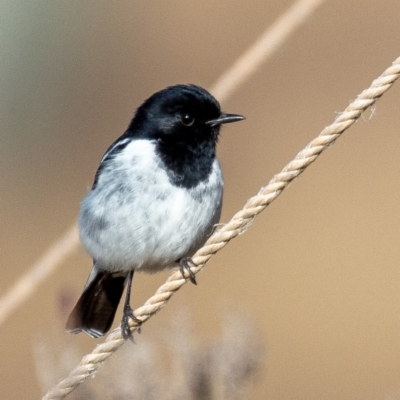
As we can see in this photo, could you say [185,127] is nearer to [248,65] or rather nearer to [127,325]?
[248,65]

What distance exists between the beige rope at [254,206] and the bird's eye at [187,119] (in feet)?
3.61

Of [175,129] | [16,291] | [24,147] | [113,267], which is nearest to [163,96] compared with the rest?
[175,129]

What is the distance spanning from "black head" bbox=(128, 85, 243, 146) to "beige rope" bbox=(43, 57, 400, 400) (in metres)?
1.07

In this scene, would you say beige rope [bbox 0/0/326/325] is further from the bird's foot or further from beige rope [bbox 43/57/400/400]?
beige rope [bbox 43/57/400/400]

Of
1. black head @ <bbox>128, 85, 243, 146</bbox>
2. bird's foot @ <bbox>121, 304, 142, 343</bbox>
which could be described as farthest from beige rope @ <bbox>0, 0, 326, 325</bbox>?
bird's foot @ <bbox>121, 304, 142, 343</bbox>

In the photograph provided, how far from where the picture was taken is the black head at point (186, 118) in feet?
13.5

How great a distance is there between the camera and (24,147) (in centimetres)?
1245

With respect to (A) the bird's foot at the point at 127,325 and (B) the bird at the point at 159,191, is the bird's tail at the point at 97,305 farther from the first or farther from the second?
(A) the bird's foot at the point at 127,325

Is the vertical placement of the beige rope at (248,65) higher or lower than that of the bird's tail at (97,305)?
higher

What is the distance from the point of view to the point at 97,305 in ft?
14.9

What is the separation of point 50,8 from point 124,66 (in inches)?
55.9

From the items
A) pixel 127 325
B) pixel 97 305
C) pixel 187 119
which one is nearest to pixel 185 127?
pixel 187 119

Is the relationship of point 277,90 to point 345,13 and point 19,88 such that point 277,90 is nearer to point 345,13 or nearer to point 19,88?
point 345,13

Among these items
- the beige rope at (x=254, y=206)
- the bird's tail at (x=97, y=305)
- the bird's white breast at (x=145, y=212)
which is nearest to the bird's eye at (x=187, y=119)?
the bird's white breast at (x=145, y=212)
